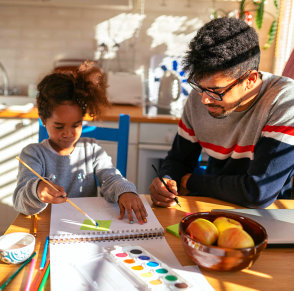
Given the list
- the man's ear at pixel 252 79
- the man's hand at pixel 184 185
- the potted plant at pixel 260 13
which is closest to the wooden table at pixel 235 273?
the man's hand at pixel 184 185

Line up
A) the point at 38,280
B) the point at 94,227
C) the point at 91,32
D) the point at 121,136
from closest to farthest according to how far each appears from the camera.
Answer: the point at 38,280, the point at 94,227, the point at 121,136, the point at 91,32

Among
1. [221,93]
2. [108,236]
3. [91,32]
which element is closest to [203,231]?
[108,236]

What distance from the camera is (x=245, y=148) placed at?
1.51 meters

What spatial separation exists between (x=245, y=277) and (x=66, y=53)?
2579mm

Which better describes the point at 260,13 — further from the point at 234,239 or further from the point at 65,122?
the point at 234,239

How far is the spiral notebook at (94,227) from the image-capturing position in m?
0.98

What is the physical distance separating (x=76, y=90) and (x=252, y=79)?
2.25 feet

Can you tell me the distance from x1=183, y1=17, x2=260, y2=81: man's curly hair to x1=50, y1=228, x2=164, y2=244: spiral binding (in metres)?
0.63

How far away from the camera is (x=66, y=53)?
3.01m

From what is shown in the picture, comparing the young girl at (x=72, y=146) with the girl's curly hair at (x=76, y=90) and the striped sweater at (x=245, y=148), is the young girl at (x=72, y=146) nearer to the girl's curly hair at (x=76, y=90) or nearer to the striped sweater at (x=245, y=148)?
the girl's curly hair at (x=76, y=90)

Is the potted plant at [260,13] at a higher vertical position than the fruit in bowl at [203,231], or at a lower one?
higher

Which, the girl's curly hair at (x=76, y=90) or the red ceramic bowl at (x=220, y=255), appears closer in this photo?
the red ceramic bowl at (x=220, y=255)

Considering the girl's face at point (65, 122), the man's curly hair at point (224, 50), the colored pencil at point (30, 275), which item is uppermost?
the man's curly hair at point (224, 50)

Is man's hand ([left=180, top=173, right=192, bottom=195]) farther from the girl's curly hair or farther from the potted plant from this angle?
the potted plant
